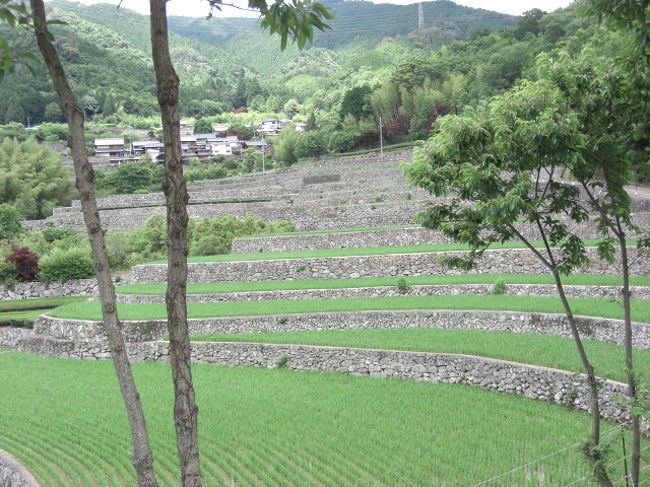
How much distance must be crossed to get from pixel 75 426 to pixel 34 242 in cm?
3172

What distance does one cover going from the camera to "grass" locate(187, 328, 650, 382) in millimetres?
12016

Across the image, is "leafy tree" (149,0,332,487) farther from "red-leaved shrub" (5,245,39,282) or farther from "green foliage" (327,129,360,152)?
"green foliage" (327,129,360,152)

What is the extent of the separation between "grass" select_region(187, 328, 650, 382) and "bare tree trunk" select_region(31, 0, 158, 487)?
8370 mm

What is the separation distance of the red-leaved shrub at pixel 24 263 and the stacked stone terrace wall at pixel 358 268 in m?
11.1

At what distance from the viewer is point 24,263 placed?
116ft

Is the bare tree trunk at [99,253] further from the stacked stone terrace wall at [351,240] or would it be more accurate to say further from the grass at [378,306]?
the stacked stone terrace wall at [351,240]

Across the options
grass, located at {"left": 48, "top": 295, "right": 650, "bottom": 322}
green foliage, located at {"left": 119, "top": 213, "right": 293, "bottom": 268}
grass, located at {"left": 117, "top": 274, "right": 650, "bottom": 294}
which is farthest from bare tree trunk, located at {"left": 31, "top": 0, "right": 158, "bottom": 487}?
green foliage, located at {"left": 119, "top": 213, "right": 293, "bottom": 268}

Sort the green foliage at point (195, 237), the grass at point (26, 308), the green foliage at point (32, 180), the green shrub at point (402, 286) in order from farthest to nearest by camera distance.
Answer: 1. the green foliage at point (32, 180)
2. the green foliage at point (195, 237)
3. the grass at point (26, 308)
4. the green shrub at point (402, 286)

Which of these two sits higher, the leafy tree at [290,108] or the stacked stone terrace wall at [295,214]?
the leafy tree at [290,108]

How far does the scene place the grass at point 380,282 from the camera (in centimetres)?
1745

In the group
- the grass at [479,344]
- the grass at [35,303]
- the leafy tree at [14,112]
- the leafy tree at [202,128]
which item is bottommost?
the grass at [35,303]

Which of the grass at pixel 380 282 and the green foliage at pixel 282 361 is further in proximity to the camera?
the grass at pixel 380 282

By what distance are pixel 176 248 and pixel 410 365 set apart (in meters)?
10.8

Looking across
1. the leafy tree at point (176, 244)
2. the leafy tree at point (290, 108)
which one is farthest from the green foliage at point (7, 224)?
the leafy tree at point (290, 108)
